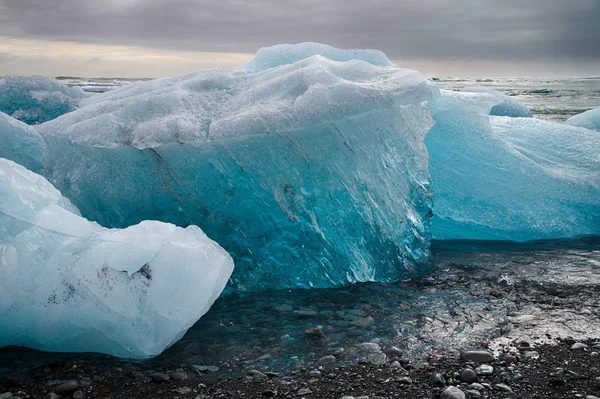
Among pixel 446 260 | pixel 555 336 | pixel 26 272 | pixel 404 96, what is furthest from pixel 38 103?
pixel 555 336

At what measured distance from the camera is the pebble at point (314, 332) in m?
3.73

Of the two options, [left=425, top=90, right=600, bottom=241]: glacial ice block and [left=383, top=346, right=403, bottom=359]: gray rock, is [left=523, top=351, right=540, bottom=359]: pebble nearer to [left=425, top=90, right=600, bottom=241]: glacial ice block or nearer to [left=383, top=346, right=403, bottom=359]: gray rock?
[left=383, top=346, right=403, bottom=359]: gray rock

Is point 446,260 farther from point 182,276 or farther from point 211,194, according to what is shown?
point 182,276

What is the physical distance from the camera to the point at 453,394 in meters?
2.87

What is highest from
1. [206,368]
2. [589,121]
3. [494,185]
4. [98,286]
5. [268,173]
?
[589,121]

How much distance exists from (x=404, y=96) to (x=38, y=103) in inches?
214

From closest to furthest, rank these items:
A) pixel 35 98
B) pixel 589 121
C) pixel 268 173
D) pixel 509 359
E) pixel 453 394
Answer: pixel 453 394, pixel 509 359, pixel 268 173, pixel 35 98, pixel 589 121

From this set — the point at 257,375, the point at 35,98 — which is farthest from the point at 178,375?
the point at 35,98

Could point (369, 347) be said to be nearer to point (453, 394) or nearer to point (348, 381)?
point (348, 381)

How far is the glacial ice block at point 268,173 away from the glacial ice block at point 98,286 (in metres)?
1.09

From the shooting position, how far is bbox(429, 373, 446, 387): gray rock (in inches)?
119

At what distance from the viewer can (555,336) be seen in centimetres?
362

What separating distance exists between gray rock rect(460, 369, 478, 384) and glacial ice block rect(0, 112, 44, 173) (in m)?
4.41

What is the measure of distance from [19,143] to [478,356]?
4620 millimetres
